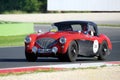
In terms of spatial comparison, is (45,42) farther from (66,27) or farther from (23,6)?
(23,6)

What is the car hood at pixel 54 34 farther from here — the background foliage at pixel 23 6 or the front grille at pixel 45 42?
the background foliage at pixel 23 6

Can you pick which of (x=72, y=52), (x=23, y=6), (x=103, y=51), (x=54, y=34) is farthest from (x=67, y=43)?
(x=23, y=6)

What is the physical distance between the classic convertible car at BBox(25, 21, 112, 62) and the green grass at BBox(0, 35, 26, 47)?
34.6 ft

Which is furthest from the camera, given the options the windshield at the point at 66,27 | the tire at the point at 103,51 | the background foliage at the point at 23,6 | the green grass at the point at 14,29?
the background foliage at the point at 23,6

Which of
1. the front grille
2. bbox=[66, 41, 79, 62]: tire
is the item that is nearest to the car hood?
the front grille

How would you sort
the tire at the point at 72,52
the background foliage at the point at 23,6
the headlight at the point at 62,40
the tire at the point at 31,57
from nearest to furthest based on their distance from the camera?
the headlight at the point at 62,40
the tire at the point at 72,52
the tire at the point at 31,57
the background foliage at the point at 23,6

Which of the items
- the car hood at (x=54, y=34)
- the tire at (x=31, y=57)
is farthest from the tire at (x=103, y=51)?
the tire at (x=31, y=57)

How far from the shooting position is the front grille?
17453 mm

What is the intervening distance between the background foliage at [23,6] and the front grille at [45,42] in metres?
64.1

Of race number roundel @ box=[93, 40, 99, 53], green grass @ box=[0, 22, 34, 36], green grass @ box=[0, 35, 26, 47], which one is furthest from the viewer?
green grass @ box=[0, 22, 34, 36]

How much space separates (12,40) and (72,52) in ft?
47.0

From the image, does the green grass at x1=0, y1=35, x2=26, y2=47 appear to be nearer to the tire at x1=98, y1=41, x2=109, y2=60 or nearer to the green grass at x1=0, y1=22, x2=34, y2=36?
the green grass at x1=0, y1=22, x2=34, y2=36

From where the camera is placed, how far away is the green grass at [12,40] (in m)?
29.5

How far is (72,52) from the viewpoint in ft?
57.6
